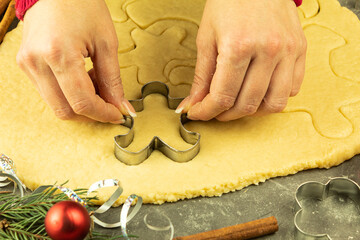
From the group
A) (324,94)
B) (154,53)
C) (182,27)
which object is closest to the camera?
(324,94)

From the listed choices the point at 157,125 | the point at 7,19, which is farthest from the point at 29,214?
the point at 7,19

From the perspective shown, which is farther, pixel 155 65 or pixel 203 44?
pixel 155 65

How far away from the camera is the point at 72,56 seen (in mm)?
1338

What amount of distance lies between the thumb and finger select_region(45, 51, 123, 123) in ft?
0.19

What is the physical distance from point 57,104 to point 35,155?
0.22 metres

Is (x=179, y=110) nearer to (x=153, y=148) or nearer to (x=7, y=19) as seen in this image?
(x=153, y=148)

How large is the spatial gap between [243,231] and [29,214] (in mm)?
603

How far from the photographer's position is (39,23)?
138 centimetres

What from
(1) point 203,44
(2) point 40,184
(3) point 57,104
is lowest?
(2) point 40,184

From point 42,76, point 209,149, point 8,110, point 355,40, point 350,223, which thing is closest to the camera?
point 42,76

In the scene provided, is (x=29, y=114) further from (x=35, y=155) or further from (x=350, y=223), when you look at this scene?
(x=350, y=223)

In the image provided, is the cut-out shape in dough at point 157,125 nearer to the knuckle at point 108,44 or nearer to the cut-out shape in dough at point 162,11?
the knuckle at point 108,44

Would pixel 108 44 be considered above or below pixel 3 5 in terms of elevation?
above

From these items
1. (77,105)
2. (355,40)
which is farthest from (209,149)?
(355,40)
